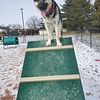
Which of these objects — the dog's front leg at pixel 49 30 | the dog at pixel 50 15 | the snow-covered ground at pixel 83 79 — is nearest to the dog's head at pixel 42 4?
the dog at pixel 50 15

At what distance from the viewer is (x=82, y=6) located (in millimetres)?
38875

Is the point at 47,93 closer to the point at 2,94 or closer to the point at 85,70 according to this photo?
the point at 2,94

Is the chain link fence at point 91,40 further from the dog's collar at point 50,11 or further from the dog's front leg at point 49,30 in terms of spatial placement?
the dog's collar at point 50,11

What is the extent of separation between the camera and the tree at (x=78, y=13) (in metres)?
38.7

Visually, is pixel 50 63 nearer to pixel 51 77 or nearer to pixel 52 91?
pixel 51 77

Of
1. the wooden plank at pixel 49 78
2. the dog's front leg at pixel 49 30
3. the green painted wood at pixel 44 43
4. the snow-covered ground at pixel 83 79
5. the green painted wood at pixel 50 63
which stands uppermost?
the dog's front leg at pixel 49 30

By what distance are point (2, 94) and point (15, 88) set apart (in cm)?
48

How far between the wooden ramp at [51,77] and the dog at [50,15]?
0.38 meters

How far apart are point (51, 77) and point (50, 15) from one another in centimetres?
101

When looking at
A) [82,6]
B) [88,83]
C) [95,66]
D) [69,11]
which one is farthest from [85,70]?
[69,11]

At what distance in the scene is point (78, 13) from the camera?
39.2 metres

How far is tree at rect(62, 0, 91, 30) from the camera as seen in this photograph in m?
38.7


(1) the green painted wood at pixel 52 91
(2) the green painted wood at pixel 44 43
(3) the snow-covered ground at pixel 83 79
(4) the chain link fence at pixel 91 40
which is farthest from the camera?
(4) the chain link fence at pixel 91 40

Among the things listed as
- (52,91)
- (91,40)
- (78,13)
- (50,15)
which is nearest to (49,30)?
(50,15)
